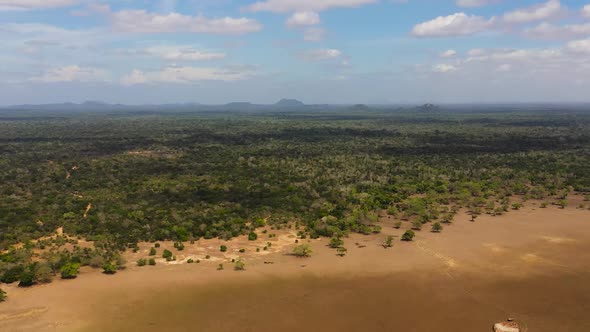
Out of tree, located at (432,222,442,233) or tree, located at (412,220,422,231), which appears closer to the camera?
tree, located at (432,222,442,233)

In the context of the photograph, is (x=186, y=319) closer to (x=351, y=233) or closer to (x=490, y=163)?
(x=351, y=233)

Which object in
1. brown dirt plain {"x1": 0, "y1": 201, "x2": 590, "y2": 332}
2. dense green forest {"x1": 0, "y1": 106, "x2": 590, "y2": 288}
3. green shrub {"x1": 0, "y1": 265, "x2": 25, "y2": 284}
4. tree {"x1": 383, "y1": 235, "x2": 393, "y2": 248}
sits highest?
dense green forest {"x1": 0, "y1": 106, "x2": 590, "y2": 288}

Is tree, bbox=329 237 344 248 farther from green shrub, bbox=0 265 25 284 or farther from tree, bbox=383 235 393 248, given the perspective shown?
green shrub, bbox=0 265 25 284

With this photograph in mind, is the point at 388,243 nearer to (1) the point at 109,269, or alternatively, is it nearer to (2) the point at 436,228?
(2) the point at 436,228

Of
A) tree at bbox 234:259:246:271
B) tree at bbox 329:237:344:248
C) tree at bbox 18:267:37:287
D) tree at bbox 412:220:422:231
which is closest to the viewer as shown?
tree at bbox 18:267:37:287

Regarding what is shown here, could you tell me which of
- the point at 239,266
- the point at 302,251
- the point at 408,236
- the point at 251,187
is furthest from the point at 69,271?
the point at 251,187

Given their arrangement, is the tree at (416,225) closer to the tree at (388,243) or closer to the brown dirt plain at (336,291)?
the brown dirt plain at (336,291)

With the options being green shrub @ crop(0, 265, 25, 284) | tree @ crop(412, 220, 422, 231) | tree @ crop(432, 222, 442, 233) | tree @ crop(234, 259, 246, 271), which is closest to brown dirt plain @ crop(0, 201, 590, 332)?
tree @ crop(234, 259, 246, 271)
